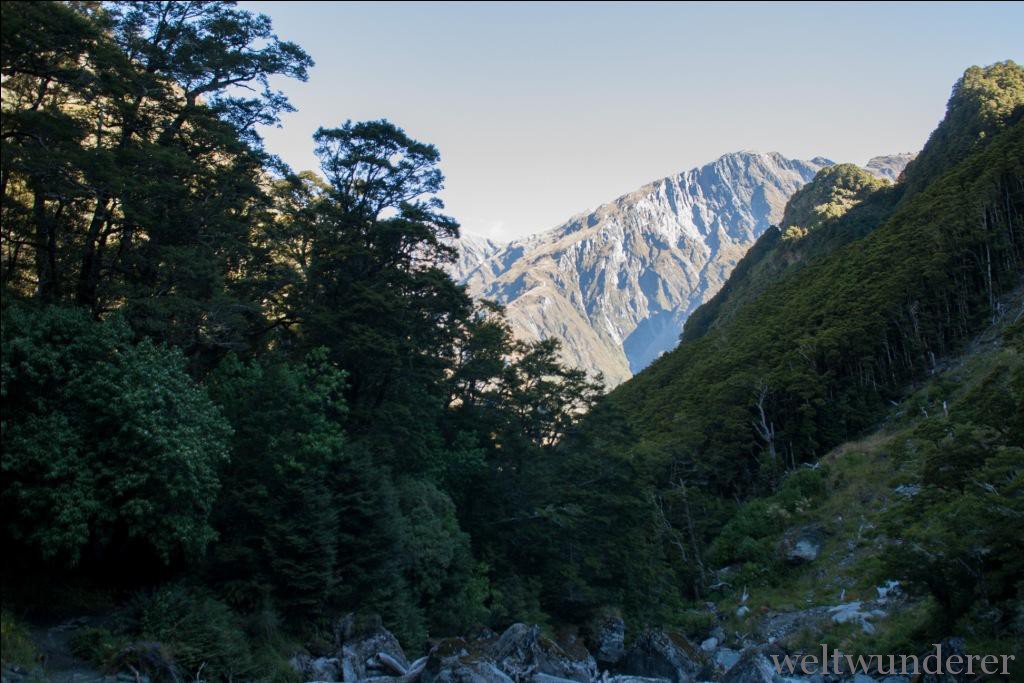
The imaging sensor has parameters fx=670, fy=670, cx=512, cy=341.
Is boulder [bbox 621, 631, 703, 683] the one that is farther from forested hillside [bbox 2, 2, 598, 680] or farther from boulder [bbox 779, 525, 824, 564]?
boulder [bbox 779, 525, 824, 564]

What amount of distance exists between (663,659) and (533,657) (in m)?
7.35

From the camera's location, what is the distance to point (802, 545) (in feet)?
122

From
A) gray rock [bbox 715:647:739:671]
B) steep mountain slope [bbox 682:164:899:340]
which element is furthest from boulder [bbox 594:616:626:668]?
steep mountain slope [bbox 682:164:899:340]

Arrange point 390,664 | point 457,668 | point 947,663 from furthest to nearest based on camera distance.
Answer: point 390,664 < point 457,668 < point 947,663

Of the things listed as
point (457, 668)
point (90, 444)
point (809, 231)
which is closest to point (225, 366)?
point (90, 444)

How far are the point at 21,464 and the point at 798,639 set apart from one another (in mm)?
27818

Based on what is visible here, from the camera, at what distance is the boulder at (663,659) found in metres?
26.4

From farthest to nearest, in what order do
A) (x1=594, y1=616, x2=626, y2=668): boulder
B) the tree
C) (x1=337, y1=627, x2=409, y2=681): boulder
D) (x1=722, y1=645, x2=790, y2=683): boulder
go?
(x1=594, y1=616, x2=626, y2=668): boulder < (x1=337, y1=627, x2=409, y2=681): boulder < (x1=722, y1=645, x2=790, y2=683): boulder < the tree

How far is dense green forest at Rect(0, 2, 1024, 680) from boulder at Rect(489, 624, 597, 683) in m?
3.42

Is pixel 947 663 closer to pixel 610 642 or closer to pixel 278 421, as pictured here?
pixel 610 642

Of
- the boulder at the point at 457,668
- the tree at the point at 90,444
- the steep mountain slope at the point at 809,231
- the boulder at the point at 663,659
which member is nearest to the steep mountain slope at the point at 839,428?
the boulder at the point at 663,659

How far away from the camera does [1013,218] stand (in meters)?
54.2

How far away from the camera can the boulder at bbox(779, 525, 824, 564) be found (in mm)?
36594

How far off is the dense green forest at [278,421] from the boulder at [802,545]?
2.05 meters
